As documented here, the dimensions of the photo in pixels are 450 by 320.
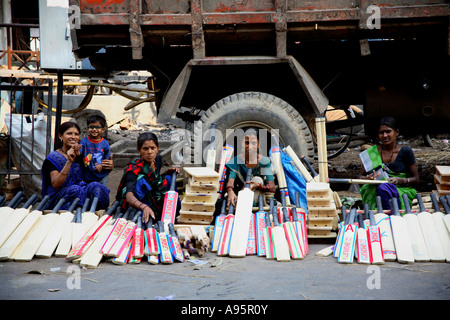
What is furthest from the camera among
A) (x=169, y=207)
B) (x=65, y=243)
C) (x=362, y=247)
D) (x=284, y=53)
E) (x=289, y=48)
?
(x=289, y=48)

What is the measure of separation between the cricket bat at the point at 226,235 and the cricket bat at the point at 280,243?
1.27 feet

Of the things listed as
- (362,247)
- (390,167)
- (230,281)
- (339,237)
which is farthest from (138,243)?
(390,167)

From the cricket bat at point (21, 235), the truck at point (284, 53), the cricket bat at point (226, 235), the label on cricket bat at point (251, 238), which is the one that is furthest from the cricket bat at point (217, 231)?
the truck at point (284, 53)

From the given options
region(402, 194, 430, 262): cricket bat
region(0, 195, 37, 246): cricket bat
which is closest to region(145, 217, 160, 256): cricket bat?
region(0, 195, 37, 246): cricket bat

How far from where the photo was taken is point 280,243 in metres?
4.02

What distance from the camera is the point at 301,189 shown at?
202 inches

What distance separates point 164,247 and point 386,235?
184cm

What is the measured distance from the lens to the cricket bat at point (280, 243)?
3.89m

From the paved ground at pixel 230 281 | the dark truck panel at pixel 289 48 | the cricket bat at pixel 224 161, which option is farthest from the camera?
the dark truck panel at pixel 289 48

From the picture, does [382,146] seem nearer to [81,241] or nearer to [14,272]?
[81,241]

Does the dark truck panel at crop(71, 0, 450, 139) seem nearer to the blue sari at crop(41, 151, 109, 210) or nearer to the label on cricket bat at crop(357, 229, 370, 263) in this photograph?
the blue sari at crop(41, 151, 109, 210)

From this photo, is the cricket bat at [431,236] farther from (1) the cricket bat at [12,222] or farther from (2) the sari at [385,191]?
(1) the cricket bat at [12,222]

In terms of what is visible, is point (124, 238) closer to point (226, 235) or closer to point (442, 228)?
point (226, 235)
